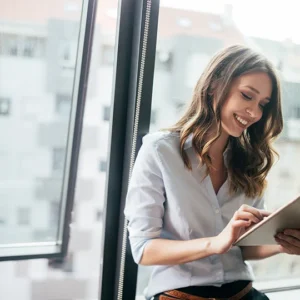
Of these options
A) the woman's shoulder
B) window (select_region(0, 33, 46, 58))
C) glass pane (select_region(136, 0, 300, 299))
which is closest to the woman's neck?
the woman's shoulder

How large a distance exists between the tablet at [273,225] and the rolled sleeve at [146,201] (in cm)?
25

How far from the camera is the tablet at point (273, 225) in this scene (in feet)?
3.10

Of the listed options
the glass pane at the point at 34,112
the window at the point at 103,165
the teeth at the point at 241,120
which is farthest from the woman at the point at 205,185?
the glass pane at the point at 34,112

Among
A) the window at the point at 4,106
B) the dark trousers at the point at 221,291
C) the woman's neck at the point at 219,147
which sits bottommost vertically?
the dark trousers at the point at 221,291

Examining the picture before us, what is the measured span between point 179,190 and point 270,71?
0.47 metres

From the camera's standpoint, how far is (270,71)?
1345 mm

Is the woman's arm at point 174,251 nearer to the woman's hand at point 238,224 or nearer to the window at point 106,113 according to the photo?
the woman's hand at point 238,224

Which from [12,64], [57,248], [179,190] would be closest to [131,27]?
[12,64]

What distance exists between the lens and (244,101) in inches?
52.9

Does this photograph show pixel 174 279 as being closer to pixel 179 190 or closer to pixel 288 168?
pixel 179 190

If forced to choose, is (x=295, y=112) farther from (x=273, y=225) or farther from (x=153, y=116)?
(x=273, y=225)

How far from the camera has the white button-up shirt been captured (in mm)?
1239

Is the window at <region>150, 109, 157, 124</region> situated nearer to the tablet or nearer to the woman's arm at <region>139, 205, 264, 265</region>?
the woman's arm at <region>139, 205, 264, 265</region>

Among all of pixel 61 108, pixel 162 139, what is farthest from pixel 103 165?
pixel 162 139
